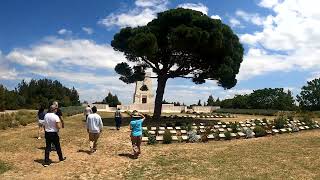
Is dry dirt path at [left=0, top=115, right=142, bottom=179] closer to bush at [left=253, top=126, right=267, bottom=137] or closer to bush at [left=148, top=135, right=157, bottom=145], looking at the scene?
bush at [left=148, top=135, right=157, bottom=145]

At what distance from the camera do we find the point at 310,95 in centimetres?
7338

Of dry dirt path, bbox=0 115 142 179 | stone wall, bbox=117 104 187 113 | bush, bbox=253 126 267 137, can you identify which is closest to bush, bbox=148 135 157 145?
dry dirt path, bbox=0 115 142 179

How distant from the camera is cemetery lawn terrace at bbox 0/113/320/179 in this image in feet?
43.6

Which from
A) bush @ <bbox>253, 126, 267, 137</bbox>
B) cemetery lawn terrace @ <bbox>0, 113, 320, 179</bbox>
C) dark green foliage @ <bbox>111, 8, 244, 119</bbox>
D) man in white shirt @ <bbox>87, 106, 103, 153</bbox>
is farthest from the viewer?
dark green foliage @ <bbox>111, 8, 244, 119</bbox>

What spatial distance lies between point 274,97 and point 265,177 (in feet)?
204

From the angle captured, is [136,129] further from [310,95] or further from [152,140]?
[310,95]

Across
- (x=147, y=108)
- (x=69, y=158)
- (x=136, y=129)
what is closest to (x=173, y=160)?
(x=136, y=129)

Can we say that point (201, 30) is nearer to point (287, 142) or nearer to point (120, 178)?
point (287, 142)

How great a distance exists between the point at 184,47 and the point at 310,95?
46965 mm

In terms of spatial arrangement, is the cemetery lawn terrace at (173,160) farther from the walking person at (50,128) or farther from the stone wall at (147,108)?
the stone wall at (147,108)

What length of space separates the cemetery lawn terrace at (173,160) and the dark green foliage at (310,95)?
179 ft

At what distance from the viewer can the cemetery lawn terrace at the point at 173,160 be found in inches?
523

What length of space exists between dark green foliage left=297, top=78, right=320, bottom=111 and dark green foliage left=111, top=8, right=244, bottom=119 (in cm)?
3848

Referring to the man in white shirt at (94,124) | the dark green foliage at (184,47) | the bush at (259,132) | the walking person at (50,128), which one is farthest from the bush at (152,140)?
the dark green foliage at (184,47)
